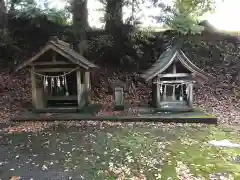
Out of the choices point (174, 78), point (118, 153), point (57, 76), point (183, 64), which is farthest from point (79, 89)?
point (118, 153)

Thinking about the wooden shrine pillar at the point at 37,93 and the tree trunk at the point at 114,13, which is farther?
the tree trunk at the point at 114,13

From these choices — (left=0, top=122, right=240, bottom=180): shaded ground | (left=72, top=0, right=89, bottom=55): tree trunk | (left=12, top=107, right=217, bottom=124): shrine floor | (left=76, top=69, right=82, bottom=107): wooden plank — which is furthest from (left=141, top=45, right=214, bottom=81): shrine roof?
(left=72, top=0, right=89, bottom=55): tree trunk

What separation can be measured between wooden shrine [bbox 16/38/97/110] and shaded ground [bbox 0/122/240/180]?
2.37 m

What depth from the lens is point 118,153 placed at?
618 cm

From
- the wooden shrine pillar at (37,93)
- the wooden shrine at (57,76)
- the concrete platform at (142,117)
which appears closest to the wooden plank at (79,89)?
the wooden shrine at (57,76)

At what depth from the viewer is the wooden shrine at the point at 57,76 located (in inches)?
Result: 393

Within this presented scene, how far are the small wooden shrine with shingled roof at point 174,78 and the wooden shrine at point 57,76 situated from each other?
268 cm

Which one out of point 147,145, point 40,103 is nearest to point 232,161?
point 147,145

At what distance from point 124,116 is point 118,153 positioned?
3.35 meters

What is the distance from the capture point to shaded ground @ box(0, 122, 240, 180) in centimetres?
514

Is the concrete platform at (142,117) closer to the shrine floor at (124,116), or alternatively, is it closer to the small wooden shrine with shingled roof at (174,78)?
the shrine floor at (124,116)

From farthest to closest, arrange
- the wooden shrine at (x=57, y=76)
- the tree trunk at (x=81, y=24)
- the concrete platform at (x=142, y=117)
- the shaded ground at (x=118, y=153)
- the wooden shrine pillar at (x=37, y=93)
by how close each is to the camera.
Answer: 1. the tree trunk at (x=81, y=24)
2. the wooden shrine pillar at (x=37, y=93)
3. the wooden shrine at (x=57, y=76)
4. the concrete platform at (x=142, y=117)
5. the shaded ground at (x=118, y=153)

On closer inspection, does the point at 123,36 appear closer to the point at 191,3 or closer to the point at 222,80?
the point at 191,3

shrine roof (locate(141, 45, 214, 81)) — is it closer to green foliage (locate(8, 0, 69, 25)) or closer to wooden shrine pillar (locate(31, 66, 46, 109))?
wooden shrine pillar (locate(31, 66, 46, 109))
